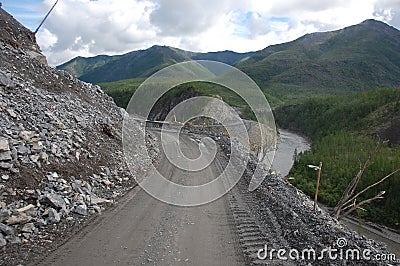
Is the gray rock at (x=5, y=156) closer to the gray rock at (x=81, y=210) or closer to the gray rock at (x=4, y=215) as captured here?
the gray rock at (x=4, y=215)

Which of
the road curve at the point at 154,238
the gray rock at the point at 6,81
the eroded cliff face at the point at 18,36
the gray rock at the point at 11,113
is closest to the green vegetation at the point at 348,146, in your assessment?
the road curve at the point at 154,238

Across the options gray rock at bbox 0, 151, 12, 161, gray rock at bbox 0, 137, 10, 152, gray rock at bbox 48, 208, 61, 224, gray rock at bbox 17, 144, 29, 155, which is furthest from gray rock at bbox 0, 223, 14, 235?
gray rock at bbox 17, 144, 29, 155

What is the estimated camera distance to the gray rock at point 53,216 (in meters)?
7.54

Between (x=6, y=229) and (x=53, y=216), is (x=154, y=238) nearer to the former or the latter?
(x=53, y=216)

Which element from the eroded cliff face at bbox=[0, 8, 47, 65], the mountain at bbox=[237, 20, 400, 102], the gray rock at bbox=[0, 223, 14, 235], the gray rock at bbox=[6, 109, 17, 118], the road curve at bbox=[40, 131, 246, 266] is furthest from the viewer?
the mountain at bbox=[237, 20, 400, 102]

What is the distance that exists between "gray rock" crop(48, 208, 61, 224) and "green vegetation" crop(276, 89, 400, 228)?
14.7 metres

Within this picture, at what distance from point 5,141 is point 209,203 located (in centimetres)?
550

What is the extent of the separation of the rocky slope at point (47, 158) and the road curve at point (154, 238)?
44cm

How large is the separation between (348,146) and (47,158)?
36204 millimetres

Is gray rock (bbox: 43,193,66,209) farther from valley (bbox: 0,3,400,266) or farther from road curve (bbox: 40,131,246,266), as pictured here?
road curve (bbox: 40,131,246,266)

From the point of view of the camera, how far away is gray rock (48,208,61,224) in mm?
7542

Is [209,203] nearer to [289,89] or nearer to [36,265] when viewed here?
[36,265]

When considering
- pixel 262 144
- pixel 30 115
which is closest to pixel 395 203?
pixel 262 144

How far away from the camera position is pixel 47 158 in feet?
31.8
